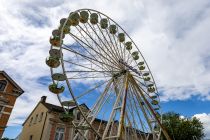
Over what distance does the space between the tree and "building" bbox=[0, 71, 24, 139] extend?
2307 centimetres

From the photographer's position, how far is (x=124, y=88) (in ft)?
47.8

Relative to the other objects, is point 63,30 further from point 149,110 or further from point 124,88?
point 149,110

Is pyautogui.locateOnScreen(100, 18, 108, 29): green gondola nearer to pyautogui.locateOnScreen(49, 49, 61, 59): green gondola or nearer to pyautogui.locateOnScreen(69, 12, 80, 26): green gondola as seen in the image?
pyautogui.locateOnScreen(69, 12, 80, 26): green gondola

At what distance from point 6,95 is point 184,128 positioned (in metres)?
27.0

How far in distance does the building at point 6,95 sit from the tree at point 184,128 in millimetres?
23072

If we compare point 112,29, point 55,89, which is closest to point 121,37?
point 112,29

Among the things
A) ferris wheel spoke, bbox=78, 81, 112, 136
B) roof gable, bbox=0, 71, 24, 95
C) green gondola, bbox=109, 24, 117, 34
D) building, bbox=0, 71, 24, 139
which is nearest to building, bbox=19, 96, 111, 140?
roof gable, bbox=0, 71, 24, 95

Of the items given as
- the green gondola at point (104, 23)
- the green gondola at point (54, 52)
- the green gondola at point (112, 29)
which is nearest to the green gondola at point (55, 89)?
the green gondola at point (54, 52)

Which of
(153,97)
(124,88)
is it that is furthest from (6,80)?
(153,97)

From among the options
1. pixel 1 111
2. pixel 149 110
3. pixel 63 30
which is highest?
pixel 63 30

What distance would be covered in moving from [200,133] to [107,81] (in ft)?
84.0

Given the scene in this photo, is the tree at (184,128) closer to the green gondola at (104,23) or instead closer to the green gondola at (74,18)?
the green gondola at (104,23)

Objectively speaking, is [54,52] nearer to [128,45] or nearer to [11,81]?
[128,45]

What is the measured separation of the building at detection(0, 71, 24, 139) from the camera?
20609mm
